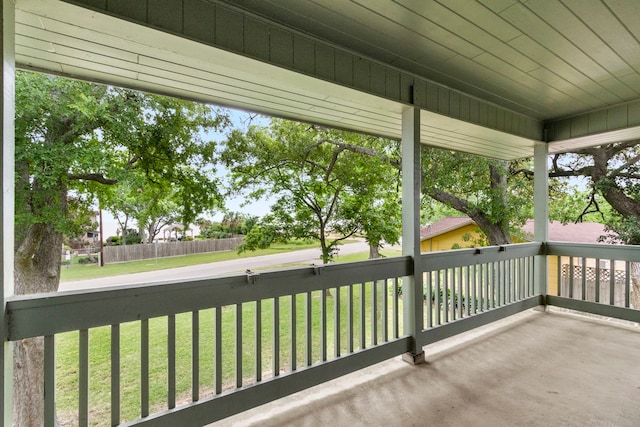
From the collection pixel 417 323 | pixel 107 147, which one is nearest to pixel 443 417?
pixel 417 323

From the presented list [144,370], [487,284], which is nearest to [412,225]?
[487,284]

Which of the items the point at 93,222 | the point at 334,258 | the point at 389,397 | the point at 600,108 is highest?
the point at 600,108

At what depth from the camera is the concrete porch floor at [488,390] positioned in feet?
6.03

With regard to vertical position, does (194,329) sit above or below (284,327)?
above

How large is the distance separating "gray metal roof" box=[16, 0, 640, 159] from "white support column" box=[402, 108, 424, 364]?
0.23 metres

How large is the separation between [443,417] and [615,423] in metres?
0.99

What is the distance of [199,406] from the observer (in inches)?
66.1

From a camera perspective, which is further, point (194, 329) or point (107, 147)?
point (107, 147)

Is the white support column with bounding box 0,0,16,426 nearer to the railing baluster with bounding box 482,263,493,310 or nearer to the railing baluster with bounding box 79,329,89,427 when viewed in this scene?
the railing baluster with bounding box 79,329,89,427

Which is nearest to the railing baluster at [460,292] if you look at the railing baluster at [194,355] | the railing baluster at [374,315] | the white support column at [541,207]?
the railing baluster at [374,315]

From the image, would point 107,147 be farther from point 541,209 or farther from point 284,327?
point 541,209

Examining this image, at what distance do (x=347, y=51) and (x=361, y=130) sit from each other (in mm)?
1193

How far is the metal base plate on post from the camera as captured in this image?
254 centimetres

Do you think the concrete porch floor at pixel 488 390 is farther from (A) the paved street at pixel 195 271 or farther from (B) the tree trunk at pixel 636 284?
(B) the tree trunk at pixel 636 284
